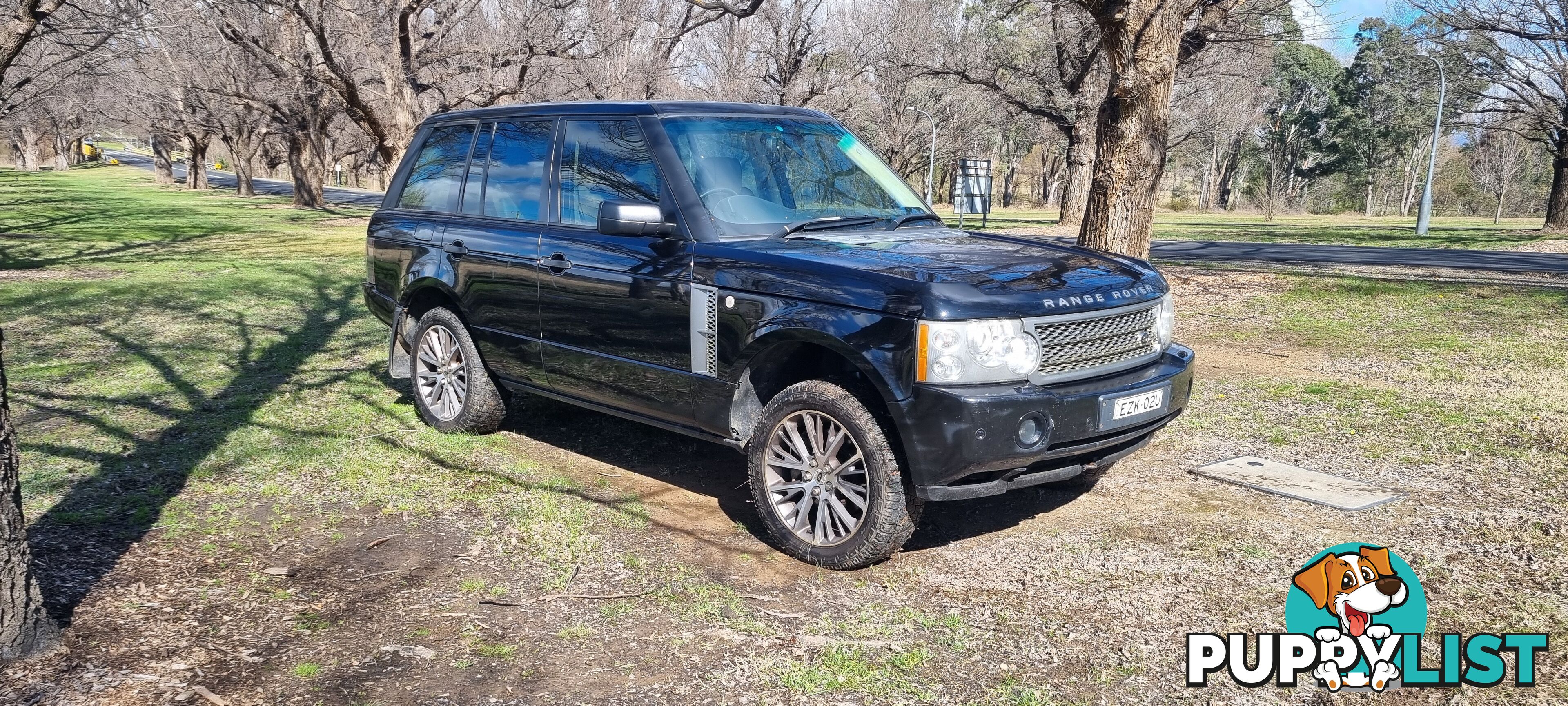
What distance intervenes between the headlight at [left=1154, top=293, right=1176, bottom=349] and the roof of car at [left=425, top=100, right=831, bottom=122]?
77.2 inches

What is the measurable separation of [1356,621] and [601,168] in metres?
3.83

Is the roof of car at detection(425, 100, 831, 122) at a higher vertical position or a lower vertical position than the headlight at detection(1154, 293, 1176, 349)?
higher

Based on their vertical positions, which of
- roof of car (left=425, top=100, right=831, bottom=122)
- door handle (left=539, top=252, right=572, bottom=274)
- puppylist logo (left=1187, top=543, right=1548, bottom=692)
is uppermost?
Answer: roof of car (left=425, top=100, right=831, bottom=122)

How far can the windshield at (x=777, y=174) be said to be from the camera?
5.07 m

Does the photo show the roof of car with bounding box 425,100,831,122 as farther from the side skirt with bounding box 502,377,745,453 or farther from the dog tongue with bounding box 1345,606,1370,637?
the dog tongue with bounding box 1345,606,1370,637

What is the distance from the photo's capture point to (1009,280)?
4.30m

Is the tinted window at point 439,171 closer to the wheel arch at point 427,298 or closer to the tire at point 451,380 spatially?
the wheel arch at point 427,298

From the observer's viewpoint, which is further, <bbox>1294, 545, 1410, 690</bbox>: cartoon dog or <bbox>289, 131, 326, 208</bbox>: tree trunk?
<bbox>289, 131, 326, 208</bbox>: tree trunk

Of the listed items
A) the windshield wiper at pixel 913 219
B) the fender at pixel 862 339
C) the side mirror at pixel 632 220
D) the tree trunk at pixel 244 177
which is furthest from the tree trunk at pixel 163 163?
the fender at pixel 862 339

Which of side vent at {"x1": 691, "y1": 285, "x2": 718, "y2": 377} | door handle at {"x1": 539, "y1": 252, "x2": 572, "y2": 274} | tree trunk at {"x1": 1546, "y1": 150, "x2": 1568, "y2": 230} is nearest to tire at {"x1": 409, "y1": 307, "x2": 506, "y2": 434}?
door handle at {"x1": 539, "y1": 252, "x2": 572, "y2": 274}

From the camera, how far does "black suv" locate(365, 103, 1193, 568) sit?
4133 millimetres

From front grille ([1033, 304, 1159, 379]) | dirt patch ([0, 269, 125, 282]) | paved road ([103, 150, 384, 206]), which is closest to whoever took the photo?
front grille ([1033, 304, 1159, 379])

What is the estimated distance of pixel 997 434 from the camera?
13.3 ft

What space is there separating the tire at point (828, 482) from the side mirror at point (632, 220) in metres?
0.95
